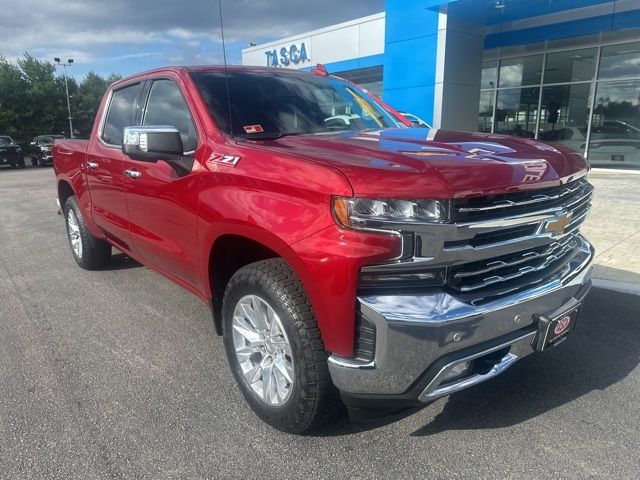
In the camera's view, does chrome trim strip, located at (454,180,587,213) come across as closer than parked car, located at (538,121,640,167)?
Yes

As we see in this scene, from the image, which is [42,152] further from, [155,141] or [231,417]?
[231,417]

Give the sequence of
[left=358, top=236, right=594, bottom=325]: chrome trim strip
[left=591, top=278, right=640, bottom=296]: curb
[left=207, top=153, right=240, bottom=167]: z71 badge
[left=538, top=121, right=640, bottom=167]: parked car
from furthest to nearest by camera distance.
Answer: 1. [left=538, top=121, right=640, bottom=167]: parked car
2. [left=591, top=278, right=640, bottom=296]: curb
3. [left=207, top=153, right=240, bottom=167]: z71 badge
4. [left=358, top=236, right=594, bottom=325]: chrome trim strip

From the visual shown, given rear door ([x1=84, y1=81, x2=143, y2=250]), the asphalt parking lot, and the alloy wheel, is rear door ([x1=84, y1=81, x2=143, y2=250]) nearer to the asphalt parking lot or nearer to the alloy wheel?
the asphalt parking lot

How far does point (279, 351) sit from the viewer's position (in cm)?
257

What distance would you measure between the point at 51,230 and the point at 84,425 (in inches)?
253

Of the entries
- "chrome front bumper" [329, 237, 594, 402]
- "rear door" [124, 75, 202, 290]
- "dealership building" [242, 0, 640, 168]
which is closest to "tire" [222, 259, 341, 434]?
"chrome front bumper" [329, 237, 594, 402]

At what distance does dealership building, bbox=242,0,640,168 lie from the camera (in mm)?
13547

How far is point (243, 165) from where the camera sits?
2.61 m

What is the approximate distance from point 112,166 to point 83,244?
1688 mm

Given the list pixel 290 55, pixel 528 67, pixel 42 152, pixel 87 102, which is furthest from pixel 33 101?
pixel 528 67

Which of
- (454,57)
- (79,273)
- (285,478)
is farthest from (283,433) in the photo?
(454,57)

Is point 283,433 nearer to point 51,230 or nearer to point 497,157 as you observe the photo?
point 497,157

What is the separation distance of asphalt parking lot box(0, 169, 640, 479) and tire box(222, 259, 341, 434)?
182 millimetres

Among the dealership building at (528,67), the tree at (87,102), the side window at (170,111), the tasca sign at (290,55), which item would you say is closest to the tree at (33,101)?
the tree at (87,102)
